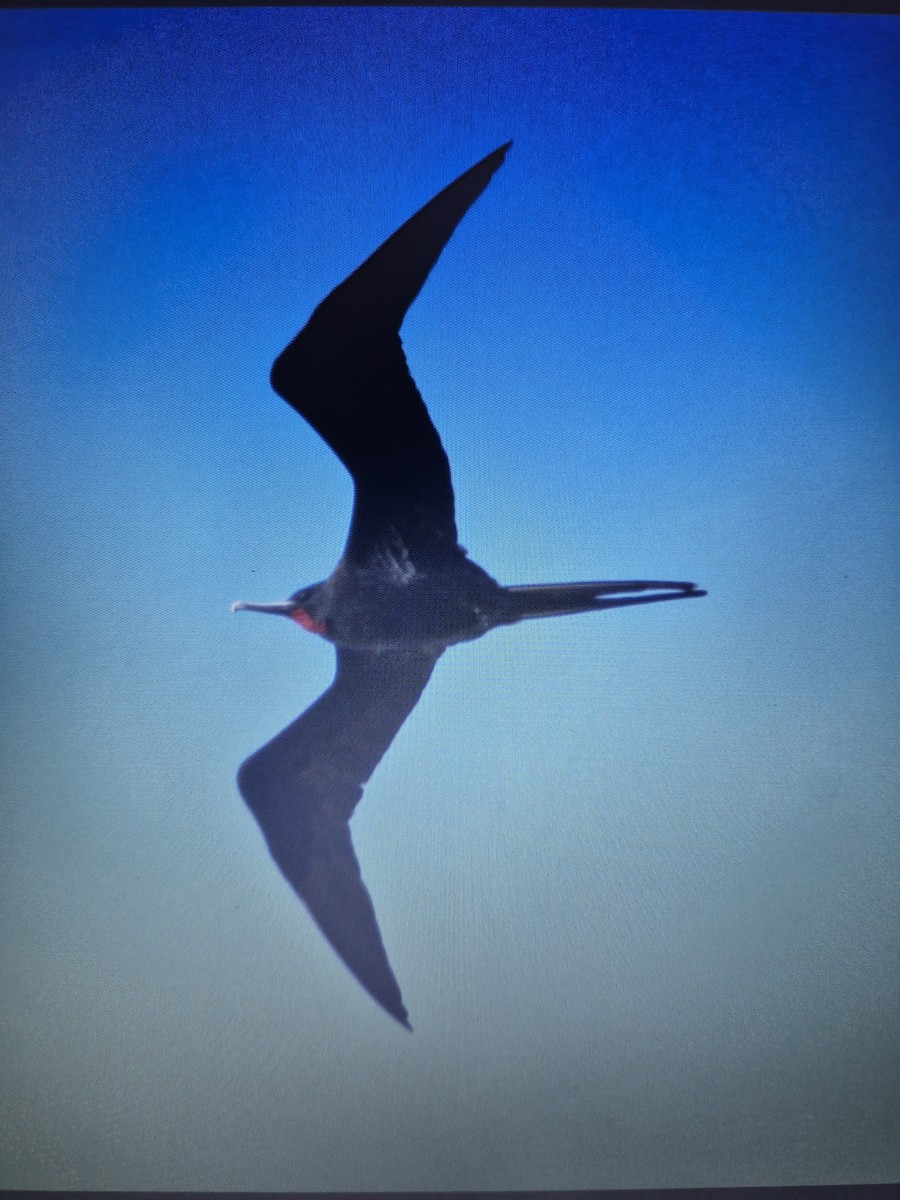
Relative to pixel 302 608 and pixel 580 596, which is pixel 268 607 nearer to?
pixel 302 608

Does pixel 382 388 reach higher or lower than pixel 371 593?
higher

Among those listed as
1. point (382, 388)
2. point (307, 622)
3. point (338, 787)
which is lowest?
point (338, 787)

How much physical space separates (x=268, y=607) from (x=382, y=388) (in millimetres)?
338

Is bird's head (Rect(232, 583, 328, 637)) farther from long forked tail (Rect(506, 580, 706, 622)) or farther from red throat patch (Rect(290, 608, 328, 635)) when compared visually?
long forked tail (Rect(506, 580, 706, 622))

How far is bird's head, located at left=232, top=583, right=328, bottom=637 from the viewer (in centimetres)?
121

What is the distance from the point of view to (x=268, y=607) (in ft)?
4.02

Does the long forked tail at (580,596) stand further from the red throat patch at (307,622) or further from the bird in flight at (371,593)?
the red throat patch at (307,622)

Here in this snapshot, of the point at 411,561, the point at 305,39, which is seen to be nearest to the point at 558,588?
the point at 411,561

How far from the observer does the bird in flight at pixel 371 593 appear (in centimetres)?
117

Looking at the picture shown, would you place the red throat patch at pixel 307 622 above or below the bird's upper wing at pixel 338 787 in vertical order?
above

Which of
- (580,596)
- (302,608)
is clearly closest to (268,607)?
(302,608)

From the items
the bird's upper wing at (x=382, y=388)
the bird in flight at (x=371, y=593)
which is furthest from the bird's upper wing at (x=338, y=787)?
the bird's upper wing at (x=382, y=388)

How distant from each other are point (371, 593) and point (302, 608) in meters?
0.11

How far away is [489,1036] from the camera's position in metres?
1.15
